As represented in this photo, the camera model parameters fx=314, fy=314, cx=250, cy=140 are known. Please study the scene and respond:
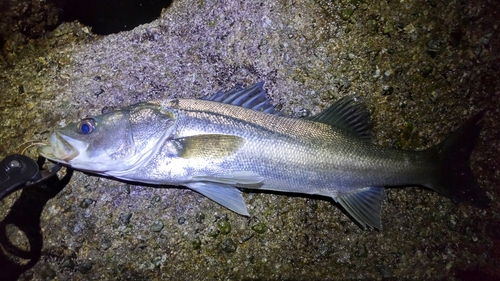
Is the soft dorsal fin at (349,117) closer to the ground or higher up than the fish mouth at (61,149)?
higher up

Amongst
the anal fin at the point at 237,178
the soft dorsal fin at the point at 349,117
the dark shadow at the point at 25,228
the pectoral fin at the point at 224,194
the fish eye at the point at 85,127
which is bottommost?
the dark shadow at the point at 25,228

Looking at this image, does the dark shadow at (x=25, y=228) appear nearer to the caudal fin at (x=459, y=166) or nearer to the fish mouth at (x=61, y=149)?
the fish mouth at (x=61, y=149)

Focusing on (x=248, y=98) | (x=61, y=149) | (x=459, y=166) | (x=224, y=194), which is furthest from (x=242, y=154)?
(x=459, y=166)

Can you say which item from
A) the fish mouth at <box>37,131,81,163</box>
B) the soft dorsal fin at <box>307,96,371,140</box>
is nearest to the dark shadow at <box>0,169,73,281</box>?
the fish mouth at <box>37,131,81,163</box>

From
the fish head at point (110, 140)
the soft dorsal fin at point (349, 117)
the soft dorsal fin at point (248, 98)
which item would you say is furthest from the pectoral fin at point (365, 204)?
the fish head at point (110, 140)

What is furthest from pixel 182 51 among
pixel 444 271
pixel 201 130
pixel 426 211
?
pixel 444 271

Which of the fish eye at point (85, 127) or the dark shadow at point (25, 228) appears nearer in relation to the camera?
the fish eye at point (85, 127)

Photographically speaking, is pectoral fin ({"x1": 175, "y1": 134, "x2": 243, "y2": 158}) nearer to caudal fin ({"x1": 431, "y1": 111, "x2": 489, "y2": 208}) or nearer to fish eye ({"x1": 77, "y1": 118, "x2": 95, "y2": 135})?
fish eye ({"x1": 77, "y1": 118, "x2": 95, "y2": 135})

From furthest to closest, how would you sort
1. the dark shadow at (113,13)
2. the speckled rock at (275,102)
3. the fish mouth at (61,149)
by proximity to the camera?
the dark shadow at (113,13) < the speckled rock at (275,102) < the fish mouth at (61,149)

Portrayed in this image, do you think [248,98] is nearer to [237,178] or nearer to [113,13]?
[237,178]
